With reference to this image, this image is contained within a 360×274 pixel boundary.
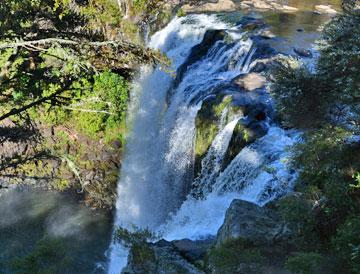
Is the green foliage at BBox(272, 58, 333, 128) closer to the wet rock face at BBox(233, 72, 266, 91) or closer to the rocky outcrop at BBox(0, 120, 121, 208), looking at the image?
the wet rock face at BBox(233, 72, 266, 91)

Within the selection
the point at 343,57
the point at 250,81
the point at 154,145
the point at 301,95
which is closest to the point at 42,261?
the point at 301,95

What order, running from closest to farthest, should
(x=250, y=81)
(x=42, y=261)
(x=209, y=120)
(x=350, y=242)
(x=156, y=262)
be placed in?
(x=350, y=242)
(x=42, y=261)
(x=156, y=262)
(x=209, y=120)
(x=250, y=81)

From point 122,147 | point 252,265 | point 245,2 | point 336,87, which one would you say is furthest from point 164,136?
point 245,2

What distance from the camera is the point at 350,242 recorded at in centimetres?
721

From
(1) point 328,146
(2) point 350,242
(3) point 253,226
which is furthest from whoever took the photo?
(3) point 253,226

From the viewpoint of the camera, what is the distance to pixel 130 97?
71.9 ft

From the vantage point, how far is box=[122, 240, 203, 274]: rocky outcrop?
1010 centimetres

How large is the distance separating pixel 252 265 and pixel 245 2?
2197cm

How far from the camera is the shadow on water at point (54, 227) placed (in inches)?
595

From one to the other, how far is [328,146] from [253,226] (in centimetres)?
228

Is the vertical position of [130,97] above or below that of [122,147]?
above

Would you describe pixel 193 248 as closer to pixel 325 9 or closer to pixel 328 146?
pixel 328 146

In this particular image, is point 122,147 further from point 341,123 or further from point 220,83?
point 341,123

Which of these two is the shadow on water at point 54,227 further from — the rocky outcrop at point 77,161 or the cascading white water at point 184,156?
the cascading white water at point 184,156
